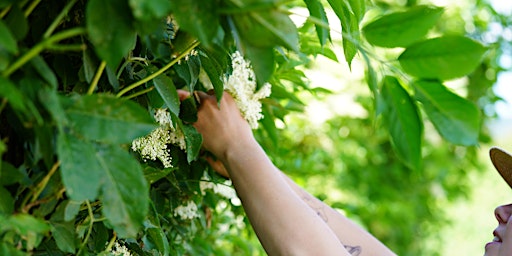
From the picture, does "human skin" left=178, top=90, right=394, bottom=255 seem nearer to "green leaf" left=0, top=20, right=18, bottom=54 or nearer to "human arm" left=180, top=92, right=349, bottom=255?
"human arm" left=180, top=92, right=349, bottom=255

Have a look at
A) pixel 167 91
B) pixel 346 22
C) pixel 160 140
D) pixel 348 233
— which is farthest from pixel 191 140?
pixel 348 233

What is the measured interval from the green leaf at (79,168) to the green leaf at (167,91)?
0.73ft

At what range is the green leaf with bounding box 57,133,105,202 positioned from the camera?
67cm

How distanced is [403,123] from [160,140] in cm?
41

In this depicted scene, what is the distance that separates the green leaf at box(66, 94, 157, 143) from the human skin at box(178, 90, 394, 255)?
53 centimetres

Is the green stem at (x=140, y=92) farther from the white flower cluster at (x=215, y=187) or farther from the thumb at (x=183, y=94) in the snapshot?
the white flower cluster at (x=215, y=187)

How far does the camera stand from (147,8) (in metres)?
0.64

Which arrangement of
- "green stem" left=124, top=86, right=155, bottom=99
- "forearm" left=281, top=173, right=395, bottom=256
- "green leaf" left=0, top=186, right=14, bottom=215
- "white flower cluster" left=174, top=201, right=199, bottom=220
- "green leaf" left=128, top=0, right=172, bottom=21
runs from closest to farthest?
"green leaf" left=128, top=0, right=172, bottom=21 → "green leaf" left=0, top=186, right=14, bottom=215 → "green stem" left=124, top=86, right=155, bottom=99 → "white flower cluster" left=174, top=201, right=199, bottom=220 → "forearm" left=281, top=173, right=395, bottom=256

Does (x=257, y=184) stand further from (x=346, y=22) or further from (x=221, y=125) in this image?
(x=346, y=22)

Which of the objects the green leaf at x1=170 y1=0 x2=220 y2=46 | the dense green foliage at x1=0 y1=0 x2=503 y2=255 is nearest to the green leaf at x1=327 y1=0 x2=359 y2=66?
the dense green foliage at x1=0 y1=0 x2=503 y2=255

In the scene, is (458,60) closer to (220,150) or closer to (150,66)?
(150,66)

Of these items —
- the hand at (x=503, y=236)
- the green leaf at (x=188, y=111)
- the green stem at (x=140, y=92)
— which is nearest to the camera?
the green stem at (x=140, y=92)

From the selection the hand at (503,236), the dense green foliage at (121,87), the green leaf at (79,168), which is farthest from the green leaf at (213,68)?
the hand at (503,236)

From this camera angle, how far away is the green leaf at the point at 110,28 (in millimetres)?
667
